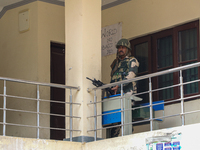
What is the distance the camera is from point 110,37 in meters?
9.35

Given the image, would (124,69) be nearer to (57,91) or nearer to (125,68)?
(125,68)

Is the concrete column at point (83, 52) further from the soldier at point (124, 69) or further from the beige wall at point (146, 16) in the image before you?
the beige wall at point (146, 16)

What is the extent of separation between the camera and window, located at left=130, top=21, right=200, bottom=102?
7.79 meters

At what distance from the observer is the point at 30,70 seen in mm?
9227

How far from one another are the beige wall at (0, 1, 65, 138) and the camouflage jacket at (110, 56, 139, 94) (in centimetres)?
243

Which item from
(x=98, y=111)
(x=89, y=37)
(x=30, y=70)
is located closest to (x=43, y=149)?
(x=98, y=111)

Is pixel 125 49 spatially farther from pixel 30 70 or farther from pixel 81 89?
pixel 30 70

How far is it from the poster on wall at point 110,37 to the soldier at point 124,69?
6.30 feet

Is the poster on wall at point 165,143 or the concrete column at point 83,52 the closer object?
the poster on wall at point 165,143

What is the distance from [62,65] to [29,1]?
5.24 feet

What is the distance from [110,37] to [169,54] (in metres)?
1.63

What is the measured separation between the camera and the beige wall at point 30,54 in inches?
358

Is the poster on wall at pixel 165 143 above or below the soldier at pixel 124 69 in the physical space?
below

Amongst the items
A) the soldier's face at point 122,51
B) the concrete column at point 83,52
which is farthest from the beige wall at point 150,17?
the concrete column at point 83,52
